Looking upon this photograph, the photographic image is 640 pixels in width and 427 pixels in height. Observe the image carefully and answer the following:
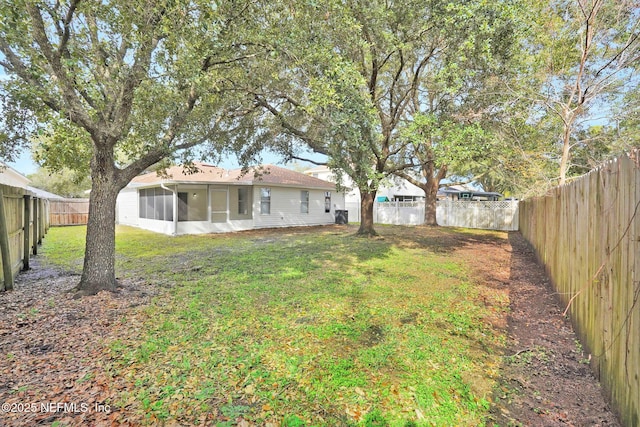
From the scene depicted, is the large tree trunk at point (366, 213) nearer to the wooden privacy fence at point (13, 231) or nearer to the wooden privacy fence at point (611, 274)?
the wooden privacy fence at point (611, 274)

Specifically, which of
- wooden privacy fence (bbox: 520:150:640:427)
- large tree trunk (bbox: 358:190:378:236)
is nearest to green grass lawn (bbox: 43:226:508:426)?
wooden privacy fence (bbox: 520:150:640:427)

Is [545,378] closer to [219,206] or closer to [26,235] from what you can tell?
[26,235]

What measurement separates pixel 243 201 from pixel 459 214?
1328 cm

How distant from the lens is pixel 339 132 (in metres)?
7.32

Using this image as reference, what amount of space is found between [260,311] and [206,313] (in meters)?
0.80

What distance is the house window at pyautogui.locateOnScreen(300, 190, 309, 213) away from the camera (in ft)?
62.4

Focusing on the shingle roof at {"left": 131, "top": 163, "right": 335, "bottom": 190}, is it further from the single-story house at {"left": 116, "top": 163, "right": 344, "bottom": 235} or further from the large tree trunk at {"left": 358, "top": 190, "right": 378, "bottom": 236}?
the large tree trunk at {"left": 358, "top": 190, "right": 378, "bottom": 236}

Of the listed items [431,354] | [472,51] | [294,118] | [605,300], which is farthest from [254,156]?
[605,300]

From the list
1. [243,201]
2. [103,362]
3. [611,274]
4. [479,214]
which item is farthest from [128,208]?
[611,274]

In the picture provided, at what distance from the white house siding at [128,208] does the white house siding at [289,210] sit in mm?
7887

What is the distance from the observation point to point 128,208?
2027cm

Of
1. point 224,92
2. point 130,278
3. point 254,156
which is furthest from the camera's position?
point 254,156

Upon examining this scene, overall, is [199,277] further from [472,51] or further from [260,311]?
[472,51]

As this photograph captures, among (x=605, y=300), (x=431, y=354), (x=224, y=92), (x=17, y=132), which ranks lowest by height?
(x=431, y=354)
